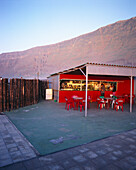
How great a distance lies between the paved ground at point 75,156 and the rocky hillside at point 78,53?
41.5 metres

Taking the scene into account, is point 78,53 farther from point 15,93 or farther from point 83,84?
point 15,93

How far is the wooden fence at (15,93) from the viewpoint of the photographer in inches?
305

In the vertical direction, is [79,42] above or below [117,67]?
above

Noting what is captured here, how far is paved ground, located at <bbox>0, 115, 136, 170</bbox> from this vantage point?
8.61 feet

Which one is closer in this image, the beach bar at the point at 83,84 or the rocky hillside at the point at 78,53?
the beach bar at the point at 83,84

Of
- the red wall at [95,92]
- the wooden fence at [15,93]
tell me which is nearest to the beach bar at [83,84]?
the red wall at [95,92]

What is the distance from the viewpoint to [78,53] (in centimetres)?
6012

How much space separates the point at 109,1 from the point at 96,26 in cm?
4192

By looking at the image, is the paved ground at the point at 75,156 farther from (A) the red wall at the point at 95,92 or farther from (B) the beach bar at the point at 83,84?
(A) the red wall at the point at 95,92

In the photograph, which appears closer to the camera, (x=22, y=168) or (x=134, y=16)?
(x=22, y=168)

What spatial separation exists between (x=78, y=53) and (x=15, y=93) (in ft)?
178

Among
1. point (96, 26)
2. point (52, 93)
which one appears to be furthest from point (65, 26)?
point (52, 93)

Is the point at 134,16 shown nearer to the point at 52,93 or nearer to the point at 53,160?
the point at 52,93

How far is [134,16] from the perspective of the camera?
58625 millimetres
